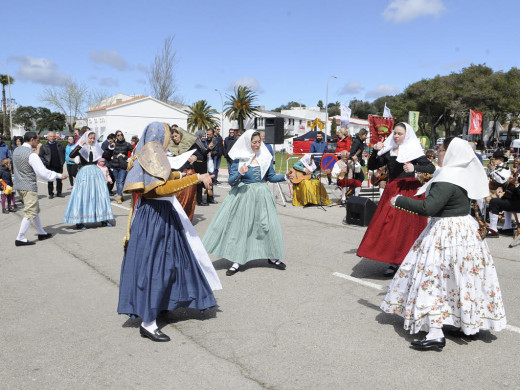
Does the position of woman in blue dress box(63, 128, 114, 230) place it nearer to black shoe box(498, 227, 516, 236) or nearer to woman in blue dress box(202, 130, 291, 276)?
woman in blue dress box(202, 130, 291, 276)

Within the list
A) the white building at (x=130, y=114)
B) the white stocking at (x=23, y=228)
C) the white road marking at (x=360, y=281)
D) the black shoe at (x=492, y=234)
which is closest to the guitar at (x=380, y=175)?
the white road marking at (x=360, y=281)

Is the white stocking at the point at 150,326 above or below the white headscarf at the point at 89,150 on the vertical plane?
below

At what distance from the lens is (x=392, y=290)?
406cm

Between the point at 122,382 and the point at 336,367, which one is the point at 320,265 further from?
the point at 122,382

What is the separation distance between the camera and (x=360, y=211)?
31.4 ft

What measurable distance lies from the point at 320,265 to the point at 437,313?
9.19 feet

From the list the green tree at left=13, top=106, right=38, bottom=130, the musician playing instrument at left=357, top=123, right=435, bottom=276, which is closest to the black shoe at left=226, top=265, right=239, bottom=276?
the musician playing instrument at left=357, top=123, right=435, bottom=276

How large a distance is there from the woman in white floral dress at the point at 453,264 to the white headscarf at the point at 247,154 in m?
2.65

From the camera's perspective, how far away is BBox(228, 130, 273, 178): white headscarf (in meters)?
6.13

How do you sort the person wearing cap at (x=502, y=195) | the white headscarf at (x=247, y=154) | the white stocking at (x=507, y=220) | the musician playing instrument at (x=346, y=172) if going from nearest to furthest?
the white headscarf at (x=247, y=154) → the person wearing cap at (x=502, y=195) → the white stocking at (x=507, y=220) → the musician playing instrument at (x=346, y=172)

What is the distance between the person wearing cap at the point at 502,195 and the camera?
841 centimetres

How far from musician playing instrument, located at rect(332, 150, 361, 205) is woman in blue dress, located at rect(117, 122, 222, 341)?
28.3 feet

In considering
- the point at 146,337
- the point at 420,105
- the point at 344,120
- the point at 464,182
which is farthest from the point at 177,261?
the point at 420,105

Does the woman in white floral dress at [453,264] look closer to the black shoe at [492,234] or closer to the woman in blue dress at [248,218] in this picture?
the woman in blue dress at [248,218]
